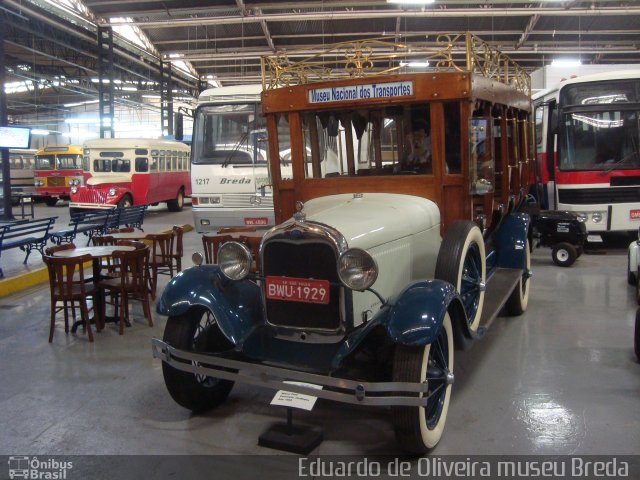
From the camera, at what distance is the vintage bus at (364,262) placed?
3230mm

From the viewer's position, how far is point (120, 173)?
1598cm

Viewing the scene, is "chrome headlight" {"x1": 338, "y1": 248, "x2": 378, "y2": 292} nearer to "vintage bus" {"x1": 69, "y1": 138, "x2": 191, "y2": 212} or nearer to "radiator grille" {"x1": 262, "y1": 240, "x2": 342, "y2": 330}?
"radiator grille" {"x1": 262, "y1": 240, "x2": 342, "y2": 330}

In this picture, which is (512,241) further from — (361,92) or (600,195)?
(600,195)

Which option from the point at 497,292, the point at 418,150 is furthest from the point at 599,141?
the point at 418,150

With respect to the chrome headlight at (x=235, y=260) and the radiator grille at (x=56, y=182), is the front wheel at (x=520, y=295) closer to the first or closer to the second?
the chrome headlight at (x=235, y=260)

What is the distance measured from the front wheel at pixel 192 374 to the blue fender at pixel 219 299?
10cm

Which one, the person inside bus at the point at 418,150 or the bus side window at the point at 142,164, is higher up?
the bus side window at the point at 142,164

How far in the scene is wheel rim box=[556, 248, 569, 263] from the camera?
8656mm

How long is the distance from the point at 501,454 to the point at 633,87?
25.5 feet

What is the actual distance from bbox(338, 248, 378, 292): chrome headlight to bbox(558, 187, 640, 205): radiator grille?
7.18 metres

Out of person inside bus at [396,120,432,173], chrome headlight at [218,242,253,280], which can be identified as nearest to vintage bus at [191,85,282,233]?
person inside bus at [396,120,432,173]

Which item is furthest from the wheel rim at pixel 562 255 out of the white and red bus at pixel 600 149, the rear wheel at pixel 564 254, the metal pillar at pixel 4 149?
the metal pillar at pixel 4 149

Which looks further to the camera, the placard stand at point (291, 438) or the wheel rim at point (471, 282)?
the wheel rim at point (471, 282)

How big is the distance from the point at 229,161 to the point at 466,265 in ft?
19.1
